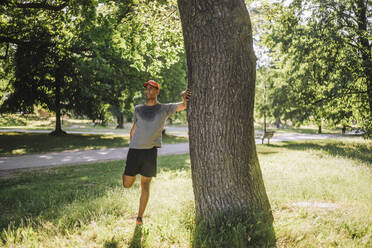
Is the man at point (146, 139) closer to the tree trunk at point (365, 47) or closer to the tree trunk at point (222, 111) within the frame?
the tree trunk at point (222, 111)

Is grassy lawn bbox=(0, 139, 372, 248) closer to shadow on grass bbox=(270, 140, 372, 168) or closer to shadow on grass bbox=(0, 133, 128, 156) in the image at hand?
shadow on grass bbox=(270, 140, 372, 168)

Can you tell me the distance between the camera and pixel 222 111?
3092 millimetres

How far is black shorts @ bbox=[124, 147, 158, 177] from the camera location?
3.65m

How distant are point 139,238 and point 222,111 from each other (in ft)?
6.31

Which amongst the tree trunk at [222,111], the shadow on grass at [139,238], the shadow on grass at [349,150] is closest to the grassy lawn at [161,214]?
the shadow on grass at [139,238]

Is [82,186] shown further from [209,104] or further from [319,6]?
[319,6]

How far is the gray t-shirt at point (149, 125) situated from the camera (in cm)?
364

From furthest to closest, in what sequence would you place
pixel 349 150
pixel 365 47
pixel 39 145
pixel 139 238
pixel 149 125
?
pixel 39 145
pixel 349 150
pixel 365 47
pixel 149 125
pixel 139 238

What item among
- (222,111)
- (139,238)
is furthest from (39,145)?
(222,111)

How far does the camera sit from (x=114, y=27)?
7.04 meters

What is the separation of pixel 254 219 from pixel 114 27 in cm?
643

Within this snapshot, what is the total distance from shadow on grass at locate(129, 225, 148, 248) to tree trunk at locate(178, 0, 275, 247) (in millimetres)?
726

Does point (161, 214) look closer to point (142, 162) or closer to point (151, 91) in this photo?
point (142, 162)

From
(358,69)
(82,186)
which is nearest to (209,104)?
(82,186)
